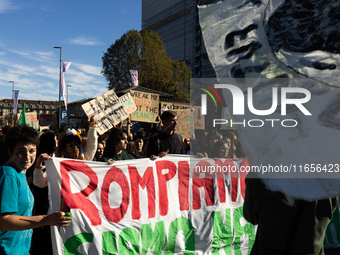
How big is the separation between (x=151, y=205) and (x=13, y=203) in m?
2.14

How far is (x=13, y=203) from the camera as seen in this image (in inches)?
81.2

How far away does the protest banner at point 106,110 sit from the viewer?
6418 mm

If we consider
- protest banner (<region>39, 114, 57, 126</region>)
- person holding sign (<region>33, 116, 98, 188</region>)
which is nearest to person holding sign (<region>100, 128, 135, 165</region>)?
person holding sign (<region>33, 116, 98, 188</region>)

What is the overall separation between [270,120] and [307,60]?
0.80ft

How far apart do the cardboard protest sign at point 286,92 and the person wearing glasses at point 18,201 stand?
161cm

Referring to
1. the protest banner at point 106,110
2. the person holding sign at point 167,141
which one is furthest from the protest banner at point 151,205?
the protest banner at point 106,110

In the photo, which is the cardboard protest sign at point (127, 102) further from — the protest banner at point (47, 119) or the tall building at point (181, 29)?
the tall building at point (181, 29)

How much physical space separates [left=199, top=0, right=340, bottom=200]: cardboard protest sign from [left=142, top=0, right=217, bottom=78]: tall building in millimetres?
60349

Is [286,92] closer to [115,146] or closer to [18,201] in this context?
[18,201]

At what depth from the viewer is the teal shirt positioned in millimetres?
2049

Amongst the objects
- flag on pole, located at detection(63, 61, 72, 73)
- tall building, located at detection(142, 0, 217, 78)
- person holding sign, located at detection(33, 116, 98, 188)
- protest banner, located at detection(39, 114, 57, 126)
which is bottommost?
person holding sign, located at detection(33, 116, 98, 188)


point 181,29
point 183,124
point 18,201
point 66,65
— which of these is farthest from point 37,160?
point 181,29

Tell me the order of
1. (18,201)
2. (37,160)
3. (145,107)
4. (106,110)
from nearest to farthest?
(18,201)
(37,160)
(106,110)
(145,107)

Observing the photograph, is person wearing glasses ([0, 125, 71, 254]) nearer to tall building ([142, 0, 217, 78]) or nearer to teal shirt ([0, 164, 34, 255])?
teal shirt ([0, 164, 34, 255])
